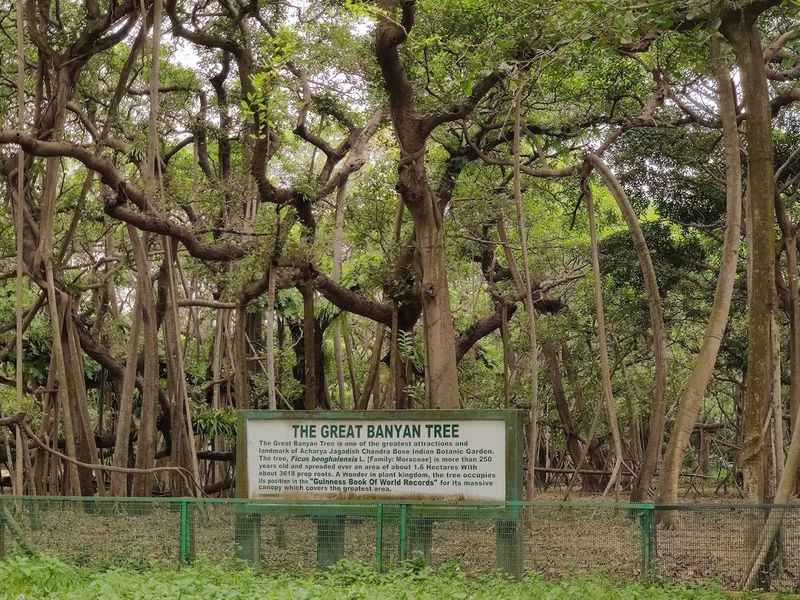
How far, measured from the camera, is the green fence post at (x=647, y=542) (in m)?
7.34

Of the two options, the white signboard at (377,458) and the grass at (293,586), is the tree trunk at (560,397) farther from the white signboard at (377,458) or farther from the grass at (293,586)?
the grass at (293,586)

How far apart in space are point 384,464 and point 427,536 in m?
0.87

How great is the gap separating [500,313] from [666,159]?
3168mm

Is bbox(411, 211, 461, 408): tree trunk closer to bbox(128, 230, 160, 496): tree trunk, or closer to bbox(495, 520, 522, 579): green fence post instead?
bbox(495, 520, 522, 579): green fence post

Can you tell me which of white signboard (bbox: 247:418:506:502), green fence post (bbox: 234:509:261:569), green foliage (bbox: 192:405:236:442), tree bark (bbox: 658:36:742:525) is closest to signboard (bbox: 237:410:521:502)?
white signboard (bbox: 247:418:506:502)

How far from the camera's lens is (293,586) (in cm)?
701

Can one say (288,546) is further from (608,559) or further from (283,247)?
(283,247)

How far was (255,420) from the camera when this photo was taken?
29.2 feet

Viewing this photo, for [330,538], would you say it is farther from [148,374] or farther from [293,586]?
[148,374]

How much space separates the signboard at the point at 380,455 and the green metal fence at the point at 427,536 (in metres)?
0.30

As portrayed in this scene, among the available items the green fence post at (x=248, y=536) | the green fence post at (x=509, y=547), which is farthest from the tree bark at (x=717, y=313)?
the green fence post at (x=248, y=536)

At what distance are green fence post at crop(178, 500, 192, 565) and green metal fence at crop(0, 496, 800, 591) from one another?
10mm

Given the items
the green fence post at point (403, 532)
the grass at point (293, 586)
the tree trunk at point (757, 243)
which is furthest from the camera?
the green fence post at point (403, 532)

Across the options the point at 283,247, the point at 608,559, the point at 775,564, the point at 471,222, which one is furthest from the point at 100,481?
the point at 775,564
